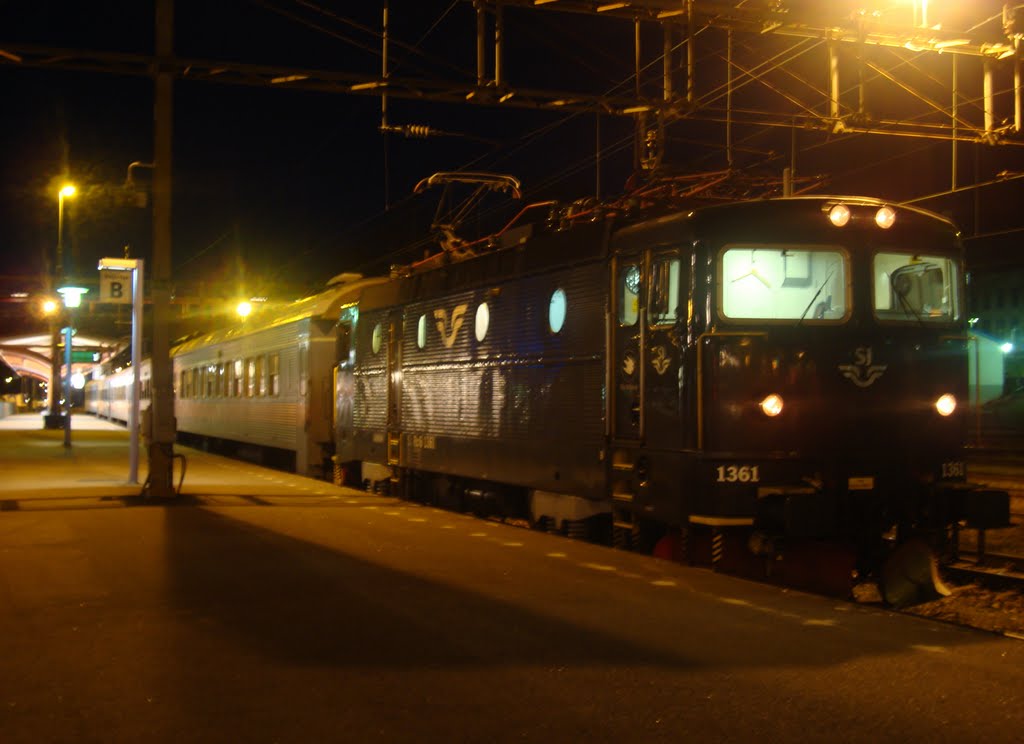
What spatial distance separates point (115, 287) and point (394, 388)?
5.13 m

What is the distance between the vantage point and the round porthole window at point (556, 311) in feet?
37.1

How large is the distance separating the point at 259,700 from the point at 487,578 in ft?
12.2

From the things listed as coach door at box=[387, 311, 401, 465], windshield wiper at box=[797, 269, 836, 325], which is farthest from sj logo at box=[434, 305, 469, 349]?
windshield wiper at box=[797, 269, 836, 325]

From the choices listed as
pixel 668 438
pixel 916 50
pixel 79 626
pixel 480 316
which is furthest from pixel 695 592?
pixel 916 50

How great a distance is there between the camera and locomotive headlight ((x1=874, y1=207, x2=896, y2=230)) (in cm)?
958

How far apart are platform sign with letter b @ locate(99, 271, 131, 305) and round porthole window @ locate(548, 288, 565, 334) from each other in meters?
8.81

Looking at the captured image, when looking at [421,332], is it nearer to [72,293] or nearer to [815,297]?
[815,297]

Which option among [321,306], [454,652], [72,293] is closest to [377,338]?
[321,306]

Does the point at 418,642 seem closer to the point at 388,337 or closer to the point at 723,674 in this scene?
the point at 723,674

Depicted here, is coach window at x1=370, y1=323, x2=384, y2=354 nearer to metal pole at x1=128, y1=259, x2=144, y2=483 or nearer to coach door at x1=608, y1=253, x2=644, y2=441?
metal pole at x1=128, y1=259, x2=144, y2=483

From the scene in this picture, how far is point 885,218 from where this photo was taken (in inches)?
378

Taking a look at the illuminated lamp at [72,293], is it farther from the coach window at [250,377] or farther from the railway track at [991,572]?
the railway track at [991,572]

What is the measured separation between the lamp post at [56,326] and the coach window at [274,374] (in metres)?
8.28

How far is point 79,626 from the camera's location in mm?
7410
